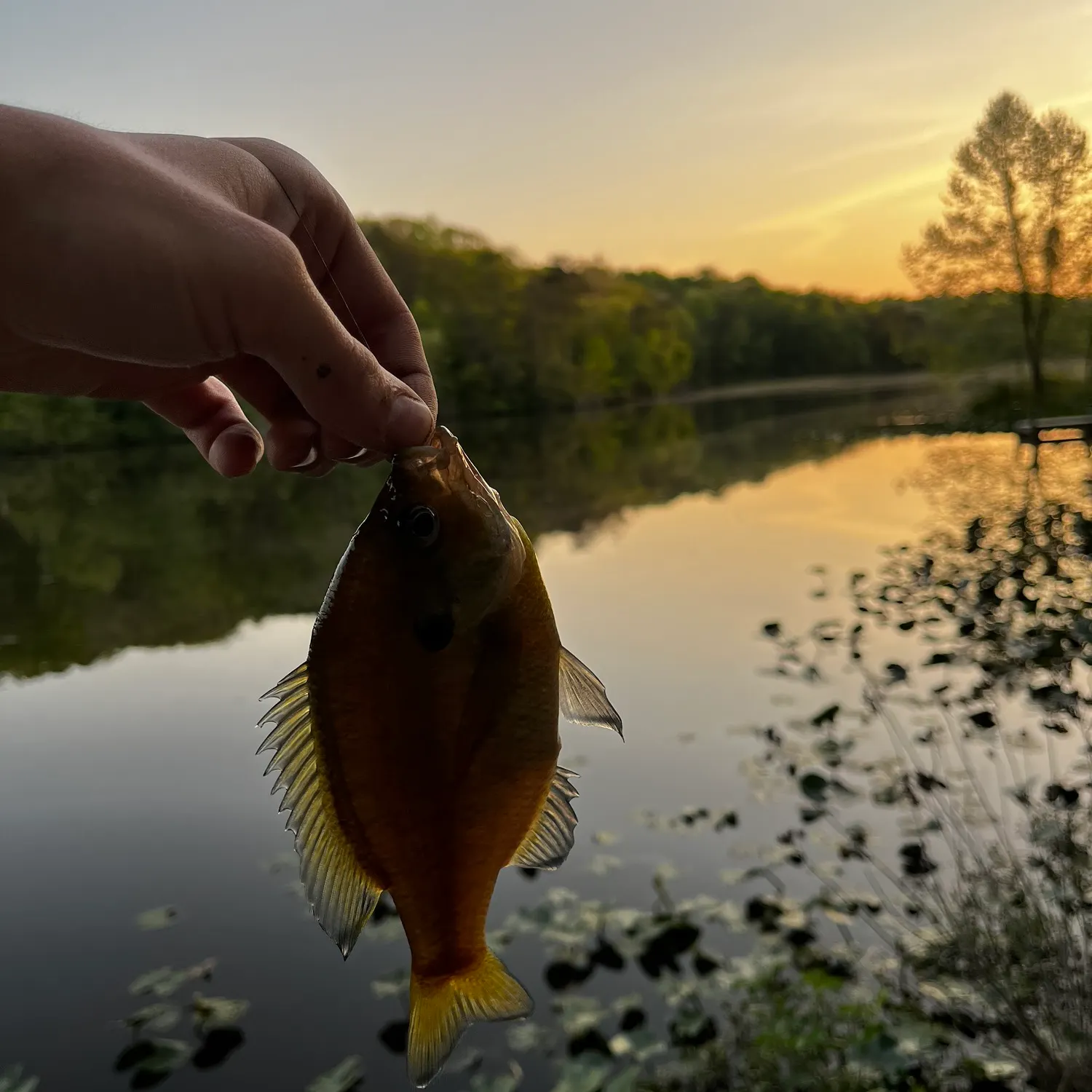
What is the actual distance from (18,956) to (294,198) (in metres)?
5.46

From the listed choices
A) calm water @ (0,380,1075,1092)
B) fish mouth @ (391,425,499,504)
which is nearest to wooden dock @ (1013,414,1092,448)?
calm water @ (0,380,1075,1092)

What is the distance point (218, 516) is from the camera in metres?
22.5

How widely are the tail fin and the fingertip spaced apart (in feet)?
4.50

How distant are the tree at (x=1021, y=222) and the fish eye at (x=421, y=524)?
24.2 m

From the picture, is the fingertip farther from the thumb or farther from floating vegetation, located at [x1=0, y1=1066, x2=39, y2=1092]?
floating vegetation, located at [x1=0, y1=1066, x2=39, y2=1092]

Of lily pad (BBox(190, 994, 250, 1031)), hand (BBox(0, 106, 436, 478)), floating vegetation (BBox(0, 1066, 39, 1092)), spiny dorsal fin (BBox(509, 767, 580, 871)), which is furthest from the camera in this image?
lily pad (BBox(190, 994, 250, 1031))

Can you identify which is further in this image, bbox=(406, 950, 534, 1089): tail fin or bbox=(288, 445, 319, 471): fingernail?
bbox=(288, 445, 319, 471): fingernail

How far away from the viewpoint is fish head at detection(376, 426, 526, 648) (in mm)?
1550

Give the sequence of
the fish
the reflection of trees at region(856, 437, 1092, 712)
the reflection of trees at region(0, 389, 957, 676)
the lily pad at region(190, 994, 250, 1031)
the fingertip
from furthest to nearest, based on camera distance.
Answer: the reflection of trees at region(0, 389, 957, 676) < the reflection of trees at region(856, 437, 1092, 712) < the lily pad at region(190, 994, 250, 1031) < the fingertip < the fish

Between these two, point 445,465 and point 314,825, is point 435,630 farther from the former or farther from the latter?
point 314,825

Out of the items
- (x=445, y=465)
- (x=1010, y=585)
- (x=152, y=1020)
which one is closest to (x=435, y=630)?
(x=445, y=465)

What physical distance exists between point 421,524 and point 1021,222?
88.2 feet

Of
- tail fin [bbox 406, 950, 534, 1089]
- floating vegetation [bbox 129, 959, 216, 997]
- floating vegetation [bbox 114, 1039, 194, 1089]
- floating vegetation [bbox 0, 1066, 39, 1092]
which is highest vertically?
tail fin [bbox 406, 950, 534, 1089]

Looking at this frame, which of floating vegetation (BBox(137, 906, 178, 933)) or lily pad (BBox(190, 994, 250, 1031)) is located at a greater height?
floating vegetation (BBox(137, 906, 178, 933))
